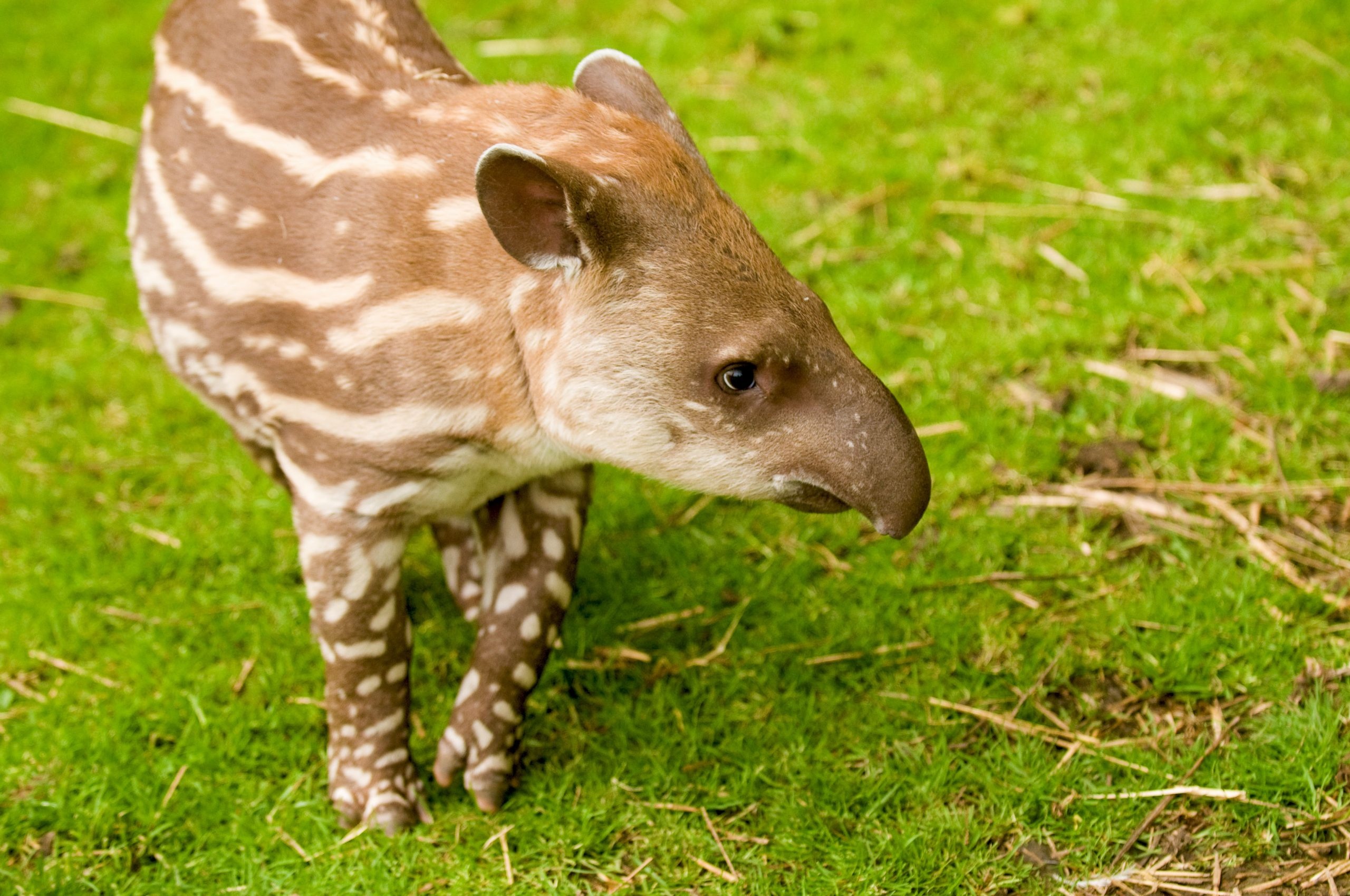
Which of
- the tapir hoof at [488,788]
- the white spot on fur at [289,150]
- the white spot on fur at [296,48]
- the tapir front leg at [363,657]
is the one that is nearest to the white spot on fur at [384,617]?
the tapir front leg at [363,657]

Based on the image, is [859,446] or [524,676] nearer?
[859,446]

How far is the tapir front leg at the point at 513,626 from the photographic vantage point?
12.9ft

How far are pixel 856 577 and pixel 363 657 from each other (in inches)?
73.2

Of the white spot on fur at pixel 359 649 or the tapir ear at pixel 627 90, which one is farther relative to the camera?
the white spot on fur at pixel 359 649

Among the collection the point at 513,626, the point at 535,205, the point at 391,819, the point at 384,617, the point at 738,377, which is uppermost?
the point at 535,205

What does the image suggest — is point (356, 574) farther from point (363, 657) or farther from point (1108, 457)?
point (1108, 457)

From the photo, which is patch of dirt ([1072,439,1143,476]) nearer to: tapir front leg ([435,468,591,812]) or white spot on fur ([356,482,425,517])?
tapir front leg ([435,468,591,812])

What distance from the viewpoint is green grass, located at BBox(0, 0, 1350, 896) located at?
379cm

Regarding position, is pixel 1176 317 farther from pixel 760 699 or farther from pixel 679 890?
pixel 679 890

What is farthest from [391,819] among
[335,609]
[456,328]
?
[456,328]

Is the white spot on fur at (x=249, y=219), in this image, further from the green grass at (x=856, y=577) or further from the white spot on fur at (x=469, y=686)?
the green grass at (x=856, y=577)

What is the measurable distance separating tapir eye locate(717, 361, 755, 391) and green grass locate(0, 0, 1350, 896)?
4.56 ft

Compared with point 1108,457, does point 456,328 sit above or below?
above

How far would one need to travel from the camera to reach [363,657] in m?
3.83
